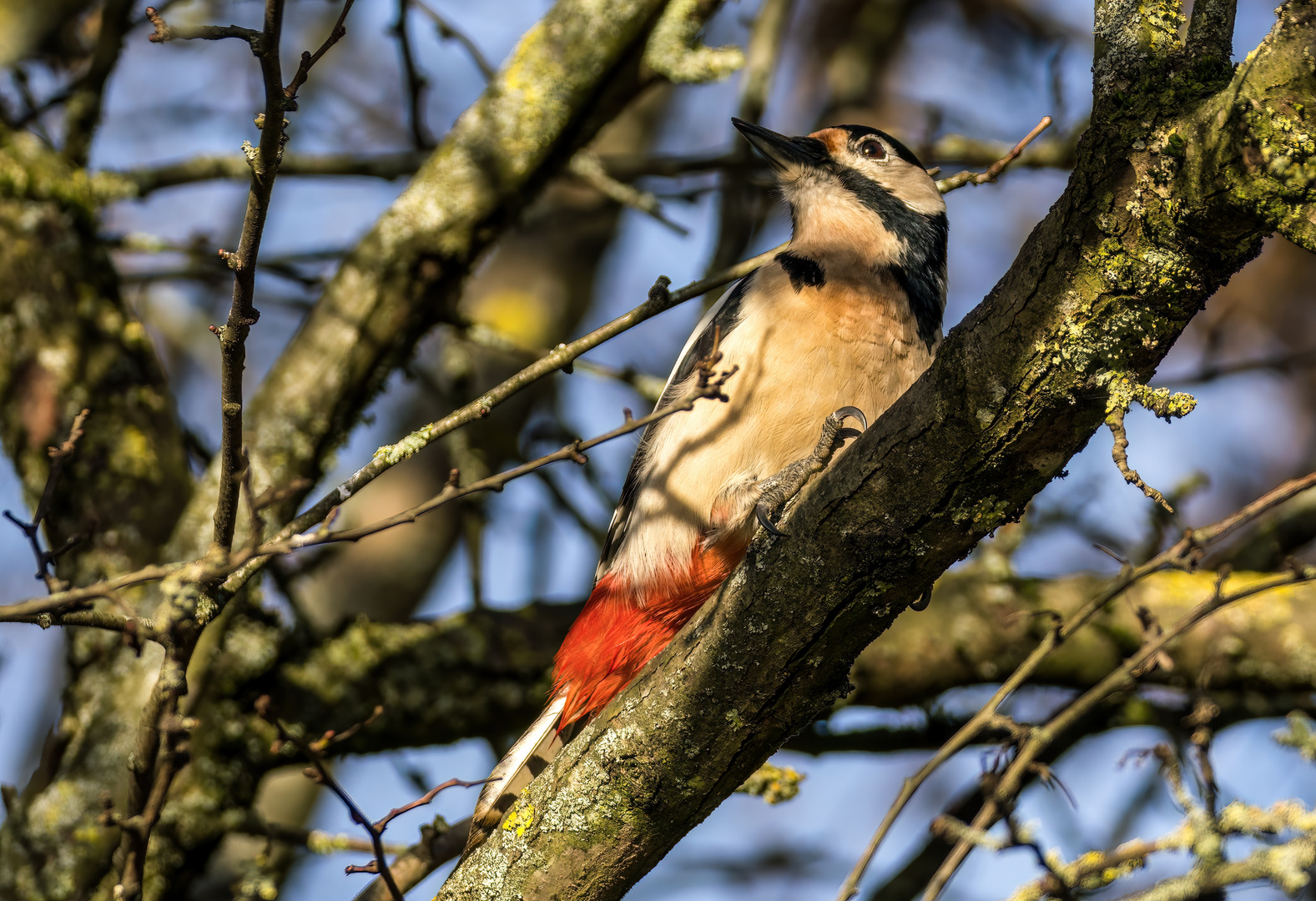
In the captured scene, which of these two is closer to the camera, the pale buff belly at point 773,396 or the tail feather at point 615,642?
the pale buff belly at point 773,396

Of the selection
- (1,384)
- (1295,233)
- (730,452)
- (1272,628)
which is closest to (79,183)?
(1,384)

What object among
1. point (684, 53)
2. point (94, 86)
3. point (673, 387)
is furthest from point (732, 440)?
point (94, 86)

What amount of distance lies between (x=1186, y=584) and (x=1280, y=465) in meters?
2.91

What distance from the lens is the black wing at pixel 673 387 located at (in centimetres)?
379

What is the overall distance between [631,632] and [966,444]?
1.75m

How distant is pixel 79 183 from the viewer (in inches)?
170

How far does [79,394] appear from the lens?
4207 millimetres

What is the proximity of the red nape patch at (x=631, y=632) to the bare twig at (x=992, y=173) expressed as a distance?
1.35m

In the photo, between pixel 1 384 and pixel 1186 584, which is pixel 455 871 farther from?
pixel 1186 584

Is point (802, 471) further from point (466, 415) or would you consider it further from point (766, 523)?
point (466, 415)

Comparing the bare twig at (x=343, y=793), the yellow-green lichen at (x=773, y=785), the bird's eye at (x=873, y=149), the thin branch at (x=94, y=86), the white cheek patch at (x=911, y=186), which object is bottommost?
the bare twig at (x=343, y=793)

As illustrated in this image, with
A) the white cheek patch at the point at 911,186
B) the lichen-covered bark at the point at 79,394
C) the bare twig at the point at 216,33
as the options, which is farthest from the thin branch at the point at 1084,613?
the lichen-covered bark at the point at 79,394

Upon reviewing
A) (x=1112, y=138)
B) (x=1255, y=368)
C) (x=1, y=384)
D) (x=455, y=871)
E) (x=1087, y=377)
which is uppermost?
(x=1255, y=368)

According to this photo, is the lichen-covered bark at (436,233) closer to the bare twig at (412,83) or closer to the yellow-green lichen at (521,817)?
the bare twig at (412,83)
